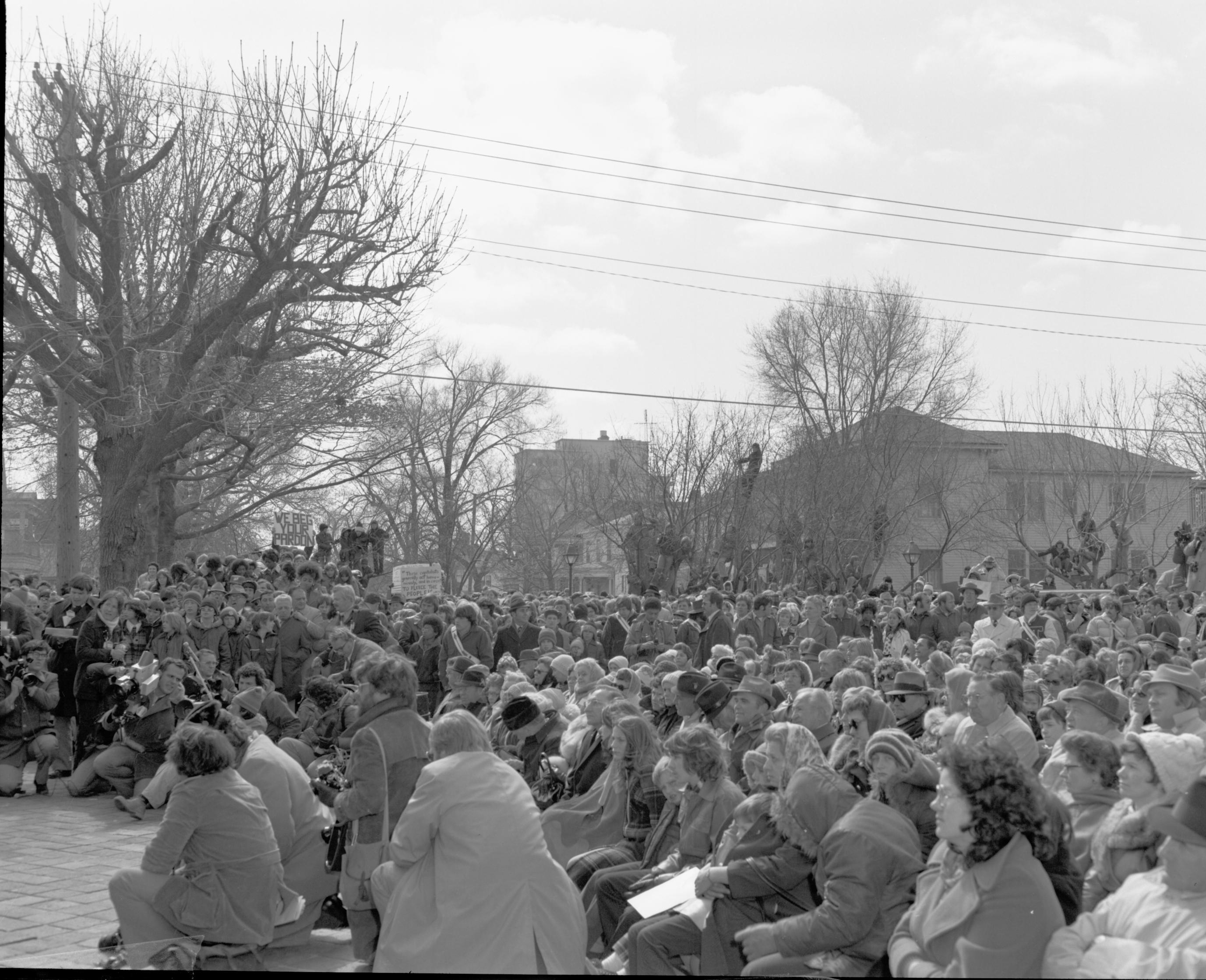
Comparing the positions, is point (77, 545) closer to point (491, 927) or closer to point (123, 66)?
point (123, 66)

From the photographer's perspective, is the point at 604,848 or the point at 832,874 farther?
the point at 604,848

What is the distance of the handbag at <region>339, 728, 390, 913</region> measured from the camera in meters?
6.52

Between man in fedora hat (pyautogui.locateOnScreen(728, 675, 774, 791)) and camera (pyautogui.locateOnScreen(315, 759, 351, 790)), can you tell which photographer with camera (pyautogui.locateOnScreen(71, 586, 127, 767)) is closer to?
camera (pyautogui.locateOnScreen(315, 759, 351, 790))

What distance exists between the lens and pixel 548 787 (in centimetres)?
804

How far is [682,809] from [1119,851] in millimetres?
2293

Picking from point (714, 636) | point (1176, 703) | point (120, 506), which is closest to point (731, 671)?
point (1176, 703)

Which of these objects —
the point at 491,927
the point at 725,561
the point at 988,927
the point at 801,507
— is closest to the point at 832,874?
the point at 988,927

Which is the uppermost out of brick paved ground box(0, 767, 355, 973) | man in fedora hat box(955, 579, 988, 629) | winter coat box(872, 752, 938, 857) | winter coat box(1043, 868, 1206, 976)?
man in fedora hat box(955, 579, 988, 629)

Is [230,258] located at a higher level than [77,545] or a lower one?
higher

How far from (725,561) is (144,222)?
16.7 m

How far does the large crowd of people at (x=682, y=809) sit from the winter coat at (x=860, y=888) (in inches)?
0.5

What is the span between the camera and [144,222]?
61.6ft

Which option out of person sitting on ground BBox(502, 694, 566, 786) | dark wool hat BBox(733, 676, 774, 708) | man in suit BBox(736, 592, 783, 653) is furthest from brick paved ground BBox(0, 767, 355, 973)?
man in suit BBox(736, 592, 783, 653)

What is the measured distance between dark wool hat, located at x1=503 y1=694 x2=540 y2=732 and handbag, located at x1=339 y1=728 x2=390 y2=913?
1.76 m
